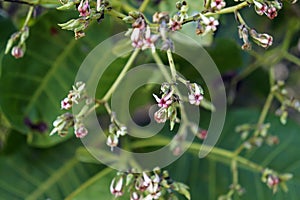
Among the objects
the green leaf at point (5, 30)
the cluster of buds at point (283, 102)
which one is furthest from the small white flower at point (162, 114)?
the green leaf at point (5, 30)

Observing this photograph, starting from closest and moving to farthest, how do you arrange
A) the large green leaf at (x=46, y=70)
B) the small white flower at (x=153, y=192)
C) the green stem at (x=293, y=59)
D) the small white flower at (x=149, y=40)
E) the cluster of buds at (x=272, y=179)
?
the small white flower at (x=149, y=40), the small white flower at (x=153, y=192), the cluster of buds at (x=272, y=179), the large green leaf at (x=46, y=70), the green stem at (x=293, y=59)

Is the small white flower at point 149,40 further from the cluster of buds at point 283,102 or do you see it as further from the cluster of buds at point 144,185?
the cluster of buds at point 283,102

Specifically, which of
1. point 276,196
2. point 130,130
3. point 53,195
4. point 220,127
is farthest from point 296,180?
point 53,195

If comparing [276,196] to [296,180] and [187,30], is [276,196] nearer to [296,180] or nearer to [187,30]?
[296,180]

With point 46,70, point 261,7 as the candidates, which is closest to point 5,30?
point 46,70

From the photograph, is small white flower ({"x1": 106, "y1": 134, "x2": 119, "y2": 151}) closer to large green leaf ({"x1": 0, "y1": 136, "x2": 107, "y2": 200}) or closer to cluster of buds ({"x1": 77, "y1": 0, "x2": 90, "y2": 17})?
cluster of buds ({"x1": 77, "y1": 0, "x2": 90, "y2": 17})

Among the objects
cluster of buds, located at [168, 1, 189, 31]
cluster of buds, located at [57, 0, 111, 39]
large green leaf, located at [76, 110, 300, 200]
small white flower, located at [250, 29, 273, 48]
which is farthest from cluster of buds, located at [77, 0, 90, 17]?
large green leaf, located at [76, 110, 300, 200]

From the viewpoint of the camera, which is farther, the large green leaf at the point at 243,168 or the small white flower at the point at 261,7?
the large green leaf at the point at 243,168

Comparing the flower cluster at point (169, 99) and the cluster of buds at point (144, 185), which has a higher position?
the flower cluster at point (169, 99)
